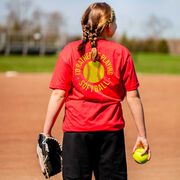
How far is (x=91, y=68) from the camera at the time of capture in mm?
3865

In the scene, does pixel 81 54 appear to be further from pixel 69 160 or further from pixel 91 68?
pixel 69 160

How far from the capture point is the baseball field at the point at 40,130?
7.25m

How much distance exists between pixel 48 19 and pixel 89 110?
267 feet

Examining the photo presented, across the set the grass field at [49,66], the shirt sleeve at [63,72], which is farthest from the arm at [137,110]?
the grass field at [49,66]

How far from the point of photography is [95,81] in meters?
3.87

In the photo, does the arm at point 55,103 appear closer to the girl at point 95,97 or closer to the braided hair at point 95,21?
the girl at point 95,97

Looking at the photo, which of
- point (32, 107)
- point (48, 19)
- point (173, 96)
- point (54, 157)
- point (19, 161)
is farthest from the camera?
point (48, 19)

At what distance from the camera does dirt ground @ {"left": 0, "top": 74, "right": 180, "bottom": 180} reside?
7.25m

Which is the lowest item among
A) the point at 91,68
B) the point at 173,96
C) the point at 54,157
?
the point at 173,96

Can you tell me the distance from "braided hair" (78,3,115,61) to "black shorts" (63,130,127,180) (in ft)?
1.87

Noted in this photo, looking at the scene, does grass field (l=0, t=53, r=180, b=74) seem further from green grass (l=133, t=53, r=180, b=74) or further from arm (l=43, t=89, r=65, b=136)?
arm (l=43, t=89, r=65, b=136)

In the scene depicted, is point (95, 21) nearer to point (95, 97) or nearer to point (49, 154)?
point (95, 97)

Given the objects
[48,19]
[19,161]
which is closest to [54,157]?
[19,161]

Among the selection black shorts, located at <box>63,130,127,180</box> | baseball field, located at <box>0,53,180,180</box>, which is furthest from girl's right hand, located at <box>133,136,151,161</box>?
baseball field, located at <box>0,53,180,180</box>
